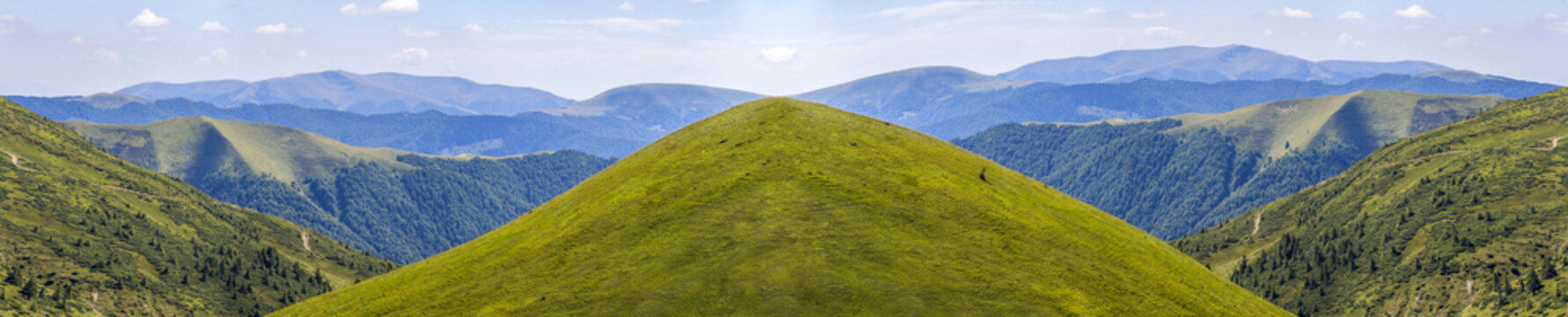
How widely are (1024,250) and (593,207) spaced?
5994 centimetres

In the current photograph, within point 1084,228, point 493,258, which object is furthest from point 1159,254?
point 493,258

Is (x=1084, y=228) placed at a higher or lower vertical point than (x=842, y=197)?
lower

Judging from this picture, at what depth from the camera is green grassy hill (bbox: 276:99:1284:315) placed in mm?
94250

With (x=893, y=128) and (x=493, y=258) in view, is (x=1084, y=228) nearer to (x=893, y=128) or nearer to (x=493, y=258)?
(x=893, y=128)

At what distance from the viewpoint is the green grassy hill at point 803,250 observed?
3711 inches

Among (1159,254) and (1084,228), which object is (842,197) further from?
(1159,254)

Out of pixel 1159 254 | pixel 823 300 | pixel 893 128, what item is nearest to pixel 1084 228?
pixel 1159 254

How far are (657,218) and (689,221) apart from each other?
6.20m

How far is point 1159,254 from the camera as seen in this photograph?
136500 millimetres

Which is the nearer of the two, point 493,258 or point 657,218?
point 657,218

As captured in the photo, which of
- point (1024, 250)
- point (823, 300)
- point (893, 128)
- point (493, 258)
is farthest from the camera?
point (893, 128)

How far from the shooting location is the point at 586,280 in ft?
339

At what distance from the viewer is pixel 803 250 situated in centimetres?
9838

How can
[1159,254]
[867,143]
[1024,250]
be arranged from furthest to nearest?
[867,143], [1159,254], [1024,250]
